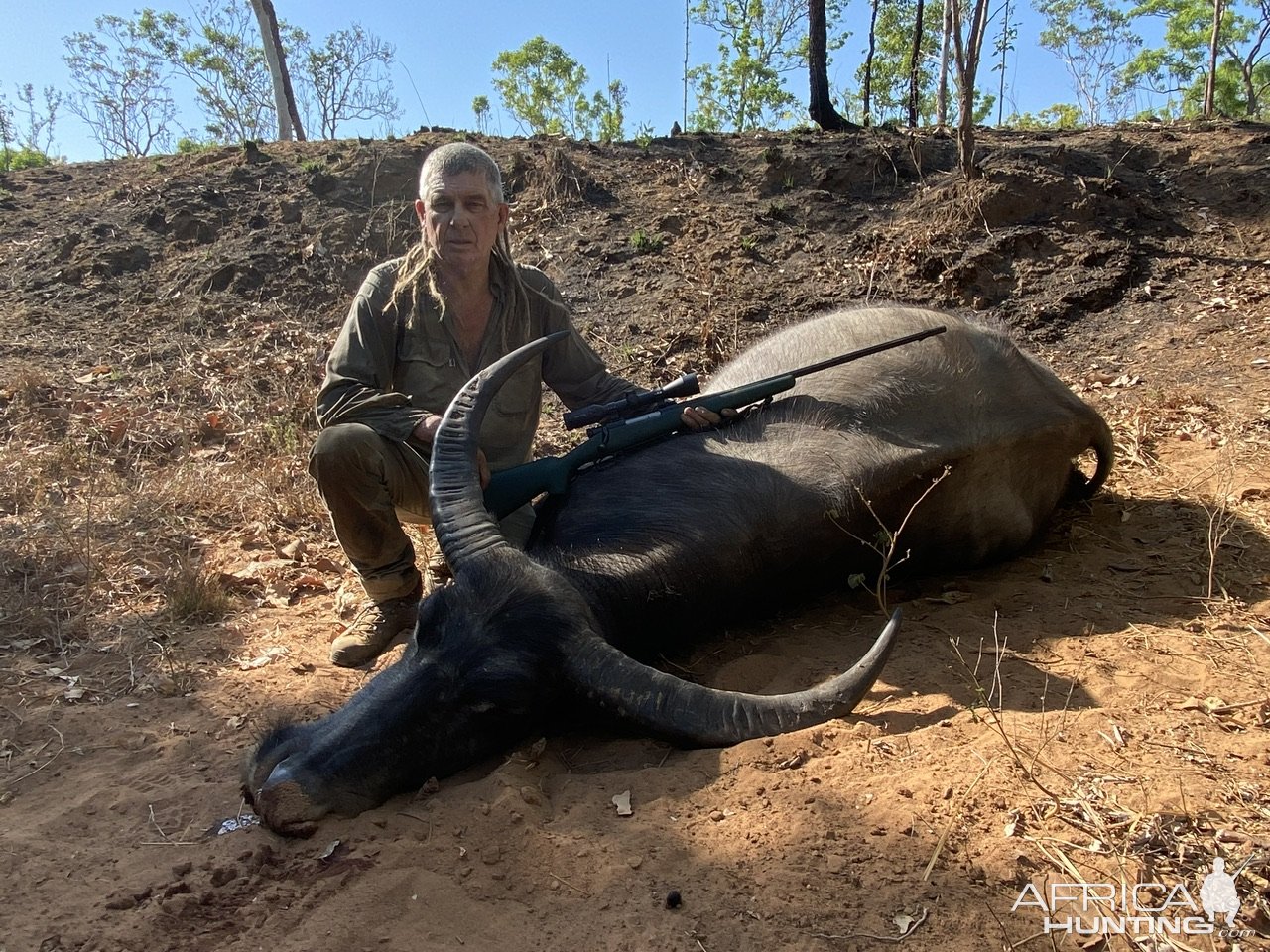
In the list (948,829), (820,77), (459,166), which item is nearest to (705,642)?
(948,829)

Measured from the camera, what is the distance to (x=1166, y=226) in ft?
24.2

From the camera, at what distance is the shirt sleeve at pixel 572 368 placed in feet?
14.0

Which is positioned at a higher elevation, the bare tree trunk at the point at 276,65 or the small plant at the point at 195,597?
the bare tree trunk at the point at 276,65

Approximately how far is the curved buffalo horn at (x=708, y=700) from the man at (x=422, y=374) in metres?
1.04

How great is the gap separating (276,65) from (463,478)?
14.7 meters

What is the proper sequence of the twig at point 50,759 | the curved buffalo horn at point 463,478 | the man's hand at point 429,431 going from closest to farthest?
the twig at point 50,759
the curved buffalo horn at point 463,478
the man's hand at point 429,431

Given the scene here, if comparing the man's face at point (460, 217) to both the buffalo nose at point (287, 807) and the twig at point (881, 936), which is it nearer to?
the buffalo nose at point (287, 807)

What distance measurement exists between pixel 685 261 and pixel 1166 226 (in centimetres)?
399

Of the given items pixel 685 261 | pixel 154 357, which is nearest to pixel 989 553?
pixel 685 261

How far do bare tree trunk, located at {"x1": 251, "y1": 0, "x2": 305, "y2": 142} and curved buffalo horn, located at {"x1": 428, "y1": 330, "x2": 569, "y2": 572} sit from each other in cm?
1359

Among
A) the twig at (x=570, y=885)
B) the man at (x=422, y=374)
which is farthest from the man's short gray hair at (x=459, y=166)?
the twig at (x=570, y=885)

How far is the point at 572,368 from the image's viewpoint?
4.29 m

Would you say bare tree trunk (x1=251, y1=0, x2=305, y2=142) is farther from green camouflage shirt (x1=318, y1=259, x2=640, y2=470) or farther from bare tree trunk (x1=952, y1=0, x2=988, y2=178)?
green camouflage shirt (x1=318, y1=259, x2=640, y2=470)

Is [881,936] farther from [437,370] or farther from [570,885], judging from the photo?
[437,370]
